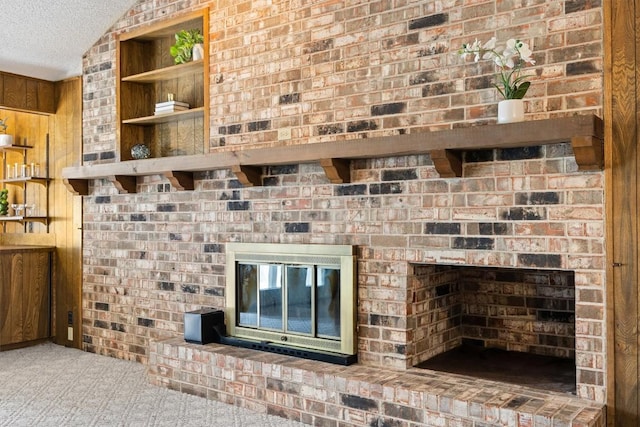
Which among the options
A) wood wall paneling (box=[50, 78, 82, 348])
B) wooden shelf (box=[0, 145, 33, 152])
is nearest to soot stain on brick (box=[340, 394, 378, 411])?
wood wall paneling (box=[50, 78, 82, 348])

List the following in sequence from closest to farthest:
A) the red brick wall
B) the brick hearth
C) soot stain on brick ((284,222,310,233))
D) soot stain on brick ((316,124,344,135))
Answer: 1. the brick hearth
2. the red brick wall
3. soot stain on brick ((316,124,344,135))
4. soot stain on brick ((284,222,310,233))

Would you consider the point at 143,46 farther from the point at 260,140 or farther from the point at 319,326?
the point at 319,326

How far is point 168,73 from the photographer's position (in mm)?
4488

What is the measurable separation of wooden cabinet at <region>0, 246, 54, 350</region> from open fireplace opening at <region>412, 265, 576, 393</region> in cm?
363

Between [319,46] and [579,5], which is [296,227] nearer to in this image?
[319,46]

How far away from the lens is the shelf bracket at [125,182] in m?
4.53

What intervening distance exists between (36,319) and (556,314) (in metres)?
4.34

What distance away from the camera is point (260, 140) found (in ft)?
12.7

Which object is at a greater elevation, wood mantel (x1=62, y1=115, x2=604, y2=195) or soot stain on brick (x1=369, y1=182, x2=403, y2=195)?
wood mantel (x1=62, y1=115, x2=604, y2=195)

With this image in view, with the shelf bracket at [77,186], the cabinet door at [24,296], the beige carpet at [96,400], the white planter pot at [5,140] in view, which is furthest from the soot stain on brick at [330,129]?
the white planter pot at [5,140]

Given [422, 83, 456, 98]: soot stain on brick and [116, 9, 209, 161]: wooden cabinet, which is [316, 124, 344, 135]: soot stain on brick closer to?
[422, 83, 456, 98]: soot stain on brick

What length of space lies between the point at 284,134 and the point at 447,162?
1.21 m

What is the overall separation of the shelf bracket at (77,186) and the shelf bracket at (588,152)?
12.7 feet

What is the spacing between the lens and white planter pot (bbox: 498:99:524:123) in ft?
9.09
